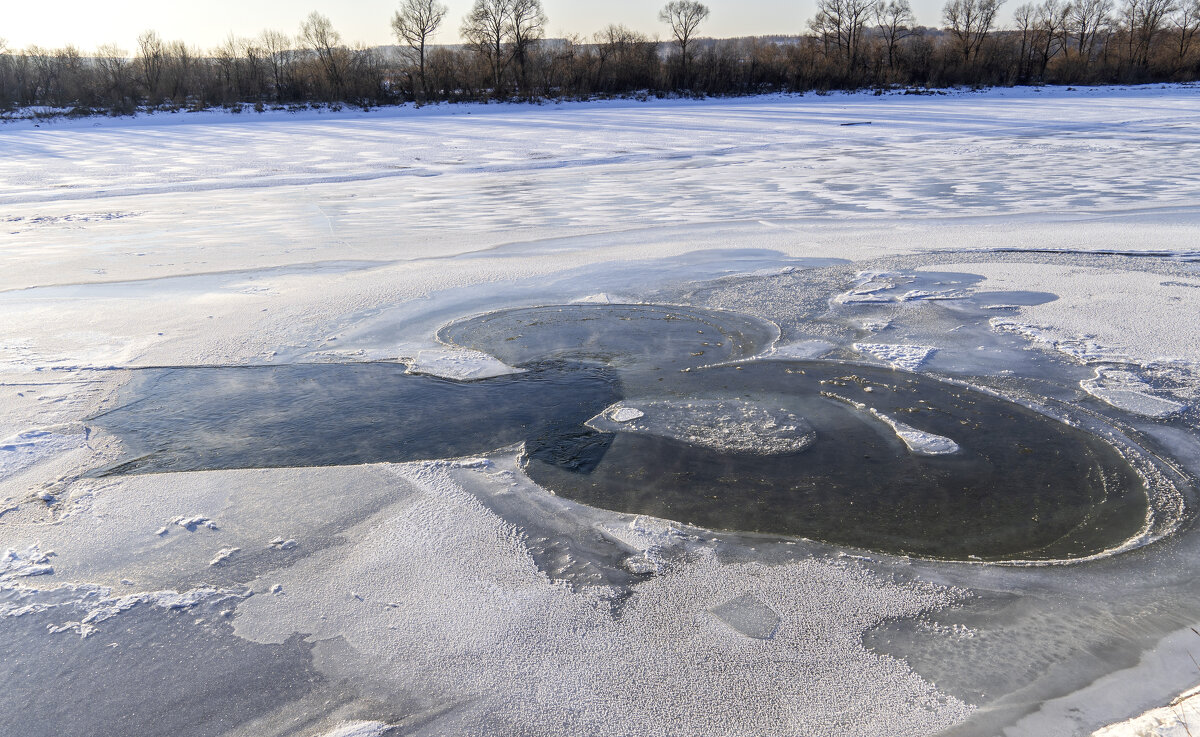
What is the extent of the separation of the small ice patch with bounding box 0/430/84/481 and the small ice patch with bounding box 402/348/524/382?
1703 millimetres

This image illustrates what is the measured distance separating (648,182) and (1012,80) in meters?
31.1

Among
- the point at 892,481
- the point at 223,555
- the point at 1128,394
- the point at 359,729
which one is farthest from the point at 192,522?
the point at 1128,394

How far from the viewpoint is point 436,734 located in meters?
2.00

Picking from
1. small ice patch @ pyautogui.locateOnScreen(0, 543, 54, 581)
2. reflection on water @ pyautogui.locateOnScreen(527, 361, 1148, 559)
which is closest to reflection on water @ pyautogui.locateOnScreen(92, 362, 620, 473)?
reflection on water @ pyautogui.locateOnScreen(527, 361, 1148, 559)

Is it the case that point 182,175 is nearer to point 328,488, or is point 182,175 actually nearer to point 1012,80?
point 328,488

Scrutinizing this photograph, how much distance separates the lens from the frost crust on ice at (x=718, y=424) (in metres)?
3.55

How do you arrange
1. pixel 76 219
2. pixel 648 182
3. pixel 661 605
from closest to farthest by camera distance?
pixel 661 605 < pixel 76 219 < pixel 648 182

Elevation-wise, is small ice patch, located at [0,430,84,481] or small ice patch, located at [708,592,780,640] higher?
small ice patch, located at [0,430,84,481]

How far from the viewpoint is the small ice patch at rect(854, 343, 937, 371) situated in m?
4.46

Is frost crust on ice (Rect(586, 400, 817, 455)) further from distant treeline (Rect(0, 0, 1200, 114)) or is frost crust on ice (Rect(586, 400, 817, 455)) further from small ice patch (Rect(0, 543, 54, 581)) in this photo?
distant treeline (Rect(0, 0, 1200, 114))

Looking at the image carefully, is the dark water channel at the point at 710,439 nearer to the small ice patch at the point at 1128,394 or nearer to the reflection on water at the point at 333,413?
the reflection on water at the point at 333,413

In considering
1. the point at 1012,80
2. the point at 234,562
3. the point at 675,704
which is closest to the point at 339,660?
the point at 234,562

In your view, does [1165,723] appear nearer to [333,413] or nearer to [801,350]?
[801,350]

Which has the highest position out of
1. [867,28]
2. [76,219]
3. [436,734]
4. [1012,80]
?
[867,28]
